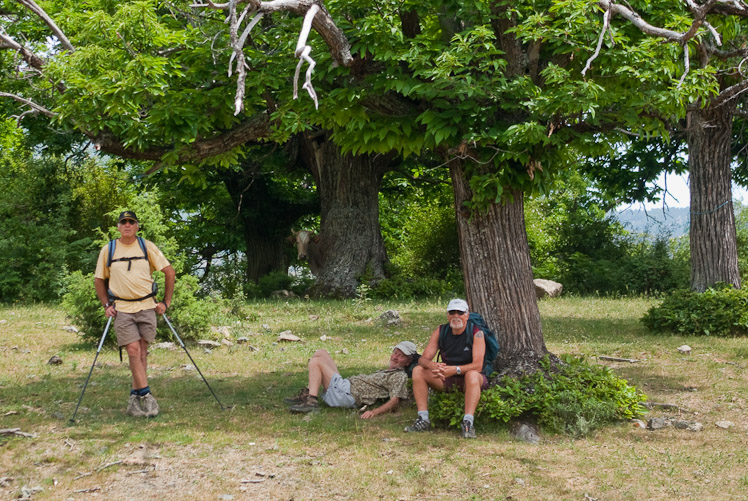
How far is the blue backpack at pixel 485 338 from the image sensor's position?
7734mm

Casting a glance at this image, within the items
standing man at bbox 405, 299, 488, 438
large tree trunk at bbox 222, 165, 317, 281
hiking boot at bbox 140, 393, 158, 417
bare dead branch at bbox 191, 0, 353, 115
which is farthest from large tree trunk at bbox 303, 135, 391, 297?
bare dead branch at bbox 191, 0, 353, 115

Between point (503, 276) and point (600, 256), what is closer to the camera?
point (503, 276)

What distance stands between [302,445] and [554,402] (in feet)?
8.01

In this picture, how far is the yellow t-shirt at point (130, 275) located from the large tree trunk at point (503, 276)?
326 centimetres

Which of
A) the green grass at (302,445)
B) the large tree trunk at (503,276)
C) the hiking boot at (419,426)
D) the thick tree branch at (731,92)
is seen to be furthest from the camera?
the thick tree branch at (731,92)

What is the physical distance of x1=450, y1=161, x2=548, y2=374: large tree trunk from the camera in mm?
8320

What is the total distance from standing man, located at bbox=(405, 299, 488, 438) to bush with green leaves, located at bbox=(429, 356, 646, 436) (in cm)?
13

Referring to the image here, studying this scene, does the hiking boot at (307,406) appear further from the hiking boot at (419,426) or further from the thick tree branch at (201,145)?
the thick tree branch at (201,145)

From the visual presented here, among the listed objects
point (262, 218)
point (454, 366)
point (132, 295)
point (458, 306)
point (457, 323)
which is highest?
point (262, 218)

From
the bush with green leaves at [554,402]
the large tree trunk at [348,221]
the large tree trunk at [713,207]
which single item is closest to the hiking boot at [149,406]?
the bush with green leaves at [554,402]

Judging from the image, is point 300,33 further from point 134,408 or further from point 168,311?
point 168,311

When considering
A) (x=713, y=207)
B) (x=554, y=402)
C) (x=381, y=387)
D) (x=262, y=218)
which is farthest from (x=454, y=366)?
(x=262, y=218)

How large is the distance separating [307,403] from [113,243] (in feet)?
8.66

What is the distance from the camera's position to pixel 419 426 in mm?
7621
